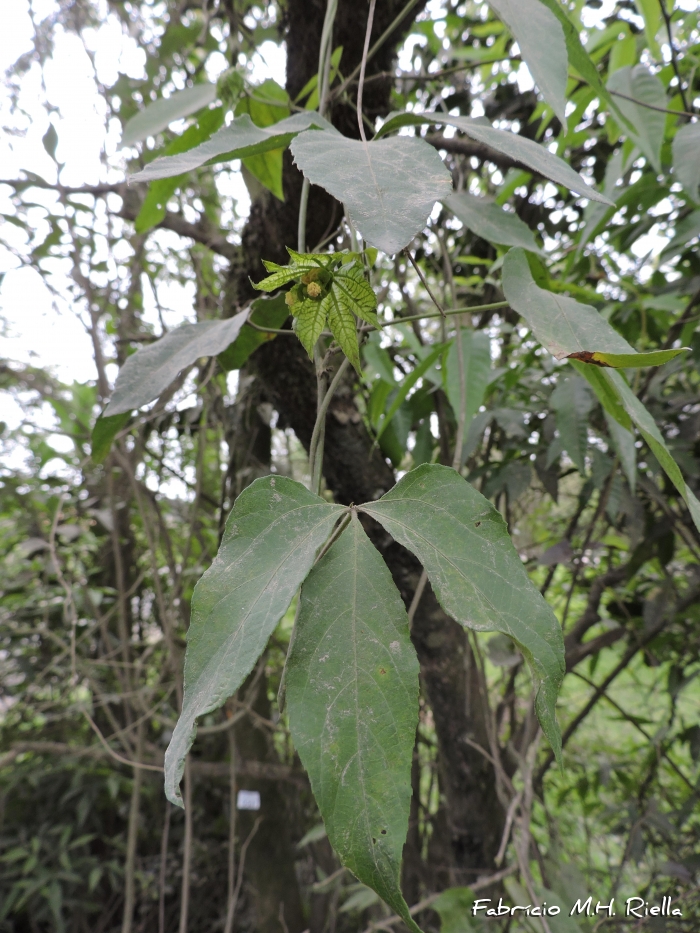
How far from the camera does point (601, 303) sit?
2.71 feet

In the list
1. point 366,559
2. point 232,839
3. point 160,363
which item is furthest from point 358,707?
point 232,839

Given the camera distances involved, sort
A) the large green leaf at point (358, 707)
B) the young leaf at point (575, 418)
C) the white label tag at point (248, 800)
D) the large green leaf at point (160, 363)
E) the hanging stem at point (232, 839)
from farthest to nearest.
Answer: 1. the white label tag at point (248, 800)
2. the hanging stem at point (232, 839)
3. the young leaf at point (575, 418)
4. the large green leaf at point (160, 363)
5. the large green leaf at point (358, 707)

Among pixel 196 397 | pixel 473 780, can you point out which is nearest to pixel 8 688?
pixel 196 397

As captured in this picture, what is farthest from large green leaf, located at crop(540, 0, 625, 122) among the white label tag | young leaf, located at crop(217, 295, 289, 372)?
the white label tag

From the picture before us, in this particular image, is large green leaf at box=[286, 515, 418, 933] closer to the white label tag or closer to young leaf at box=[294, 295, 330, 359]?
young leaf at box=[294, 295, 330, 359]

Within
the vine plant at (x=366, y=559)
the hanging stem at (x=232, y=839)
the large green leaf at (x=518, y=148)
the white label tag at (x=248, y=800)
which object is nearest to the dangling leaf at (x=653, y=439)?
the vine plant at (x=366, y=559)

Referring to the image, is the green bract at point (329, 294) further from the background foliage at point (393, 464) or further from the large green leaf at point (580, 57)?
the large green leaf at point (580, 57)

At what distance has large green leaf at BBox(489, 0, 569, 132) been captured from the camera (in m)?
0.36

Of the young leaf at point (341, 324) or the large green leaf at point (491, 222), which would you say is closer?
the young leaf at point (341, 324)

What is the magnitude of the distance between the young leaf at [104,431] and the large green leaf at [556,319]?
0.32m

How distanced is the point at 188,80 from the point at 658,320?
1217 millimetres

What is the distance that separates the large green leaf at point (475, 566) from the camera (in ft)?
0.88

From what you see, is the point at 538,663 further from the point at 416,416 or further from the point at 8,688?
the point at 8,688

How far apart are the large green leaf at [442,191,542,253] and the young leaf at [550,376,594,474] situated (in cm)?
31
